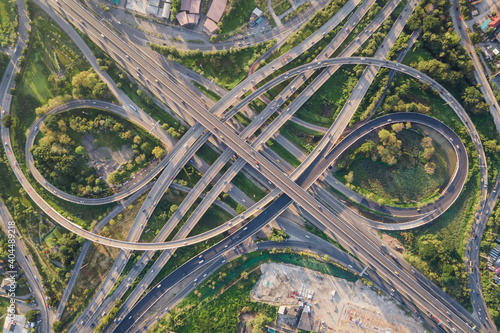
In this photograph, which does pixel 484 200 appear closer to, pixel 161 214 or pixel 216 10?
pixel 161 214

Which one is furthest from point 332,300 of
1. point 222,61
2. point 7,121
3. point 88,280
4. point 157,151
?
point 7,121

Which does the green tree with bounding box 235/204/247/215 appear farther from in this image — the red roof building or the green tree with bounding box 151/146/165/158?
the red roof building

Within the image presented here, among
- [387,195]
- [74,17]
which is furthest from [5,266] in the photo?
[387,195]

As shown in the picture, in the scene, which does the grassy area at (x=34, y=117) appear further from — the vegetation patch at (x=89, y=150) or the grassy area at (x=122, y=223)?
the vegetation patch at (x=89, y=150)

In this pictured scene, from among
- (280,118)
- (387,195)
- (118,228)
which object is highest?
(280,118)

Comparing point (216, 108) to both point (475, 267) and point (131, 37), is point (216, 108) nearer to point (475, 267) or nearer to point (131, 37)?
point (131, 37)

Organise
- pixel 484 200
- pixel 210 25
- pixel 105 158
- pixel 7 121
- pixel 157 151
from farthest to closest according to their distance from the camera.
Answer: pixel 105 158
pixel 210 25
pixel 7 121
pixel 157 151
pixel 484 200

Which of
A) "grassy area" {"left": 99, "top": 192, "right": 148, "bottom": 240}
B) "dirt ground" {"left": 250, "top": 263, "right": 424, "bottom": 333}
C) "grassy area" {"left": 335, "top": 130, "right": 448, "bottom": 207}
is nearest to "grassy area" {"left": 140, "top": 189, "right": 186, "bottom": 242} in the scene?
"grassy area" {"left": 99, "top": 192, "right": 148, "bottom": 240}
